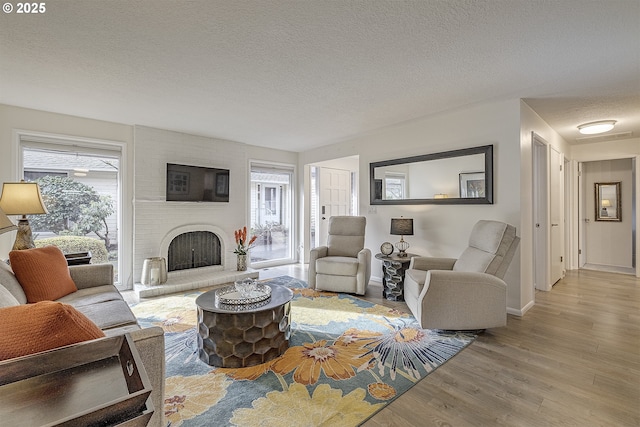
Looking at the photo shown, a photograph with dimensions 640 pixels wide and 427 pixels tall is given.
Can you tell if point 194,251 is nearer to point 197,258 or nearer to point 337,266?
point 197,258

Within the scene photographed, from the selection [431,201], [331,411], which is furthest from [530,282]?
[331,411]

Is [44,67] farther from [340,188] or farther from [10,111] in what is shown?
[340,188]

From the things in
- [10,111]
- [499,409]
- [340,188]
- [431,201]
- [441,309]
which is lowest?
[499,409]

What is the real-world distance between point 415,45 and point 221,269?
441cm

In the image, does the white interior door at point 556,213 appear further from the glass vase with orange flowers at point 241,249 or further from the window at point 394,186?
the glass vase with orange flowers at point 241,249

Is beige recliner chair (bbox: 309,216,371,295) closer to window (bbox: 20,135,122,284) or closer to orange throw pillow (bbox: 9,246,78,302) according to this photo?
orange throw pillow (bbox: 9,246,78,302)

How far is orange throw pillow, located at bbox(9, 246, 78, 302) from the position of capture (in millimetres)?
2129

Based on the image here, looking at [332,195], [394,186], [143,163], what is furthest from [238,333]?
[332,195]

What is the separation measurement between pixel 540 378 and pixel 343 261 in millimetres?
2326

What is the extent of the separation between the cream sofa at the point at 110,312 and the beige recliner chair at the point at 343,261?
7.62 feet

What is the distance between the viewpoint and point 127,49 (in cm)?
221

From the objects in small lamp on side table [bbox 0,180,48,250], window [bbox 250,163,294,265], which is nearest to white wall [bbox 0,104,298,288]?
window [bbox 250,163,294,265]

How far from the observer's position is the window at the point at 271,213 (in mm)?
5797

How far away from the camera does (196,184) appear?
4.74m
